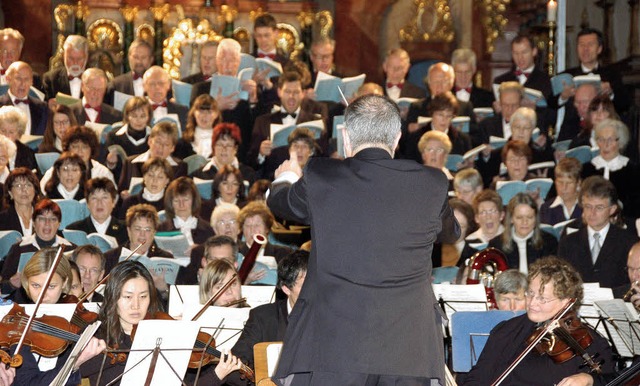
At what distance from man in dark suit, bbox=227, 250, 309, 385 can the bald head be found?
4512 mm

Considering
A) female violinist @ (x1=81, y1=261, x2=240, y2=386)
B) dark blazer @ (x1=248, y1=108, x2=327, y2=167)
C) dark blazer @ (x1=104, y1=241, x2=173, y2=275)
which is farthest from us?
dark blazer @ (x1=248, y1=108, x2=327, y2=167)

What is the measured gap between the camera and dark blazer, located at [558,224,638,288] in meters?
7.47

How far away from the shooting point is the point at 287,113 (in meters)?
9.52

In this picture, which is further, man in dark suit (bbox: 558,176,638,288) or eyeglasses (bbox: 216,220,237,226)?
eyeglasses (bbox: 216,220,237,226)

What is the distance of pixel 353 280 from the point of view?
331cm

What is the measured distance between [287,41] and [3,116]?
4.68m

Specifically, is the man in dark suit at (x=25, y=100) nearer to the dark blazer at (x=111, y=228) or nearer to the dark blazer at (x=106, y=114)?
the dark blazer at (x=106, y=114)

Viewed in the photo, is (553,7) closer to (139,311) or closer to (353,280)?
(139,311)

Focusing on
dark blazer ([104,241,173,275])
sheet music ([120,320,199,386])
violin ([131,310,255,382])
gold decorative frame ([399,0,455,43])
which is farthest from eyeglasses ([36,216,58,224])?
gold decorative frame ([399,0,455,43])

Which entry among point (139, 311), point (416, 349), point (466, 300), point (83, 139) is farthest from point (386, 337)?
point (83, 139)

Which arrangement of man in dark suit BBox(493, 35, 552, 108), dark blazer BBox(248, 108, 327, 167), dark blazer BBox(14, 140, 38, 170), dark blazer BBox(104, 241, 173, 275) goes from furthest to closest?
man in dark suit BBox(493, 35, 552, 108) → dark blazer BBox(248, 108, 327, 167) → dark blazer BBox(14, 140, 38, 170) → dark blazer BBox(104, 241, 173, 275)

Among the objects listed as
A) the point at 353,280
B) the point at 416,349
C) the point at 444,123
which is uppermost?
the point at 353,280

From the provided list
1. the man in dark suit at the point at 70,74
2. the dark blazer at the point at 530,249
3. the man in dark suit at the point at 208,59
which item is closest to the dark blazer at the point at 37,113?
the man in dark suit at the point at 70,74

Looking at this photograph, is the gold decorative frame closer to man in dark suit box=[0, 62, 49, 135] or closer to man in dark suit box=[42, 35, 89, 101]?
man in dark suit box=[42, 35, 89, 101]
